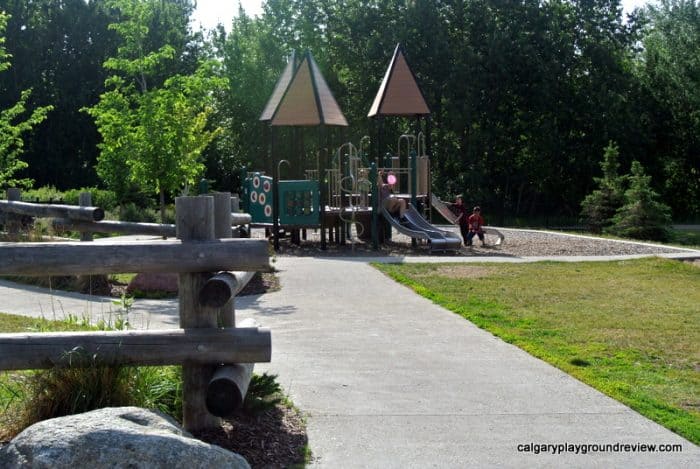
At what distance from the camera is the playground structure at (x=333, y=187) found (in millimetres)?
21047

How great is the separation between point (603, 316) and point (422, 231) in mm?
9780

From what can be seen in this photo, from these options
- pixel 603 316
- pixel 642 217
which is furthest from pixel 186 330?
pixel 642 217

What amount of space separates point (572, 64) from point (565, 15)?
7.15ft

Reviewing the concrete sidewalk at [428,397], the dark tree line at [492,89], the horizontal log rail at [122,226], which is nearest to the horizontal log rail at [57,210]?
the horizontal log rail at [122,226]

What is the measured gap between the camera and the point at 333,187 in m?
23.4

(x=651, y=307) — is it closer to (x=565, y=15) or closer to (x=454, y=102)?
(x=454, y=102)

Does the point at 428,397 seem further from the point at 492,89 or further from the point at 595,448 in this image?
the point at 492,89

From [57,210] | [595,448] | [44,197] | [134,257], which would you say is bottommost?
[595,448]

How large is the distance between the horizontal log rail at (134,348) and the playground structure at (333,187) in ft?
47.8

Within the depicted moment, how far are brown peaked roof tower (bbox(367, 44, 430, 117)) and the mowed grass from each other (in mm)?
7515

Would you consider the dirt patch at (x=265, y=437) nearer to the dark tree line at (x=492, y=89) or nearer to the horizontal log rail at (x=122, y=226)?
the horizontal log rail at (x=122, y=226)

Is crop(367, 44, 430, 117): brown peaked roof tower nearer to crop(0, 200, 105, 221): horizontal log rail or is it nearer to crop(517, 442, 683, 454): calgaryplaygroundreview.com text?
crop(0, 200, 105, 221): horizontal log rail

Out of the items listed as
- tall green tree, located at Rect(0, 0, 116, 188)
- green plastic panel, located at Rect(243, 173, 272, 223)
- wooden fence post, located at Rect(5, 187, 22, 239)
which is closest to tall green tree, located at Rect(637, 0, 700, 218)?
green plastic panel, located at Rect(243, 173, 272, 223)

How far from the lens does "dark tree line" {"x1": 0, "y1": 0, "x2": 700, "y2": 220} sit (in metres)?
37.1
